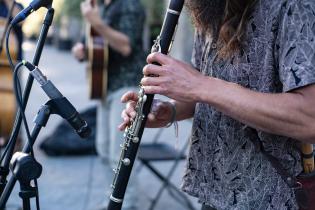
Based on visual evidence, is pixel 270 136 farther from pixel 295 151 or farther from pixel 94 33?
pixel 94 33

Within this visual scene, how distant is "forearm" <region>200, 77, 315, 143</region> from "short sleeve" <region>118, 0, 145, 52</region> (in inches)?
82.4

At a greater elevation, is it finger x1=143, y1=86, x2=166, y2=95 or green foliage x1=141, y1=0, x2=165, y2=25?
finger x1=143, y1=86, x2=166, y2=95

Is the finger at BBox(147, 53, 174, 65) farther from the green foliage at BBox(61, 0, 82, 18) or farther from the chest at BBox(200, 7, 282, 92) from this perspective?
the green foliage at BBox(61, 0, 82, 18)

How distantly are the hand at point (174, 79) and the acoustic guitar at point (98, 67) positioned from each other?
7.03 ft

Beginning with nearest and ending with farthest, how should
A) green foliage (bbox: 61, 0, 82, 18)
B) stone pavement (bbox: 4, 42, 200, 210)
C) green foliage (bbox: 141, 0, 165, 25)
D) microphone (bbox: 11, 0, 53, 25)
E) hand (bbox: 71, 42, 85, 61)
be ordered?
microphone (bbox: 11, 0, 53, 25)
hand (bbox: 71, 42, 85, 61)
stone pavement (bbox: 4, 42, 200, 210)
green foliage (bbox: 141, 0, 165, 25)
green foliage (bbox: 61, 0, 82, 18)

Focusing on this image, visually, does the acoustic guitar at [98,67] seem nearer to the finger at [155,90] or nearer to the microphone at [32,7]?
the microphone at [32,7]

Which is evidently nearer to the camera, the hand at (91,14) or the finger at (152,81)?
the finger at (152,81)

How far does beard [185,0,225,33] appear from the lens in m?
1.61

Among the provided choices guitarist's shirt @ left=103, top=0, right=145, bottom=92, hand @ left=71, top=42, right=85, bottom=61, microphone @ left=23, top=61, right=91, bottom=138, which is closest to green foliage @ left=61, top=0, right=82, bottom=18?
hand @ left=71, top=42, right=85, bottom=61

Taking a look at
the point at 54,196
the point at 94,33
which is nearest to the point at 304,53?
the point at 94,33

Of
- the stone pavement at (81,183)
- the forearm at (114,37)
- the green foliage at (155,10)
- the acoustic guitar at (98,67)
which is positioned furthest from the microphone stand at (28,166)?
the green foliage at (155,10)

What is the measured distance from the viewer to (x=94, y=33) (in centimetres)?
375

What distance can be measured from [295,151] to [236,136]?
169 millimetres

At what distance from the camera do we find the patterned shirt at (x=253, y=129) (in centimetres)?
139
